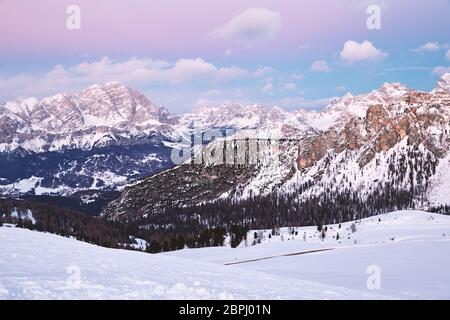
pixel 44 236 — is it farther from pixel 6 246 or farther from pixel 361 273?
pixel 361 273

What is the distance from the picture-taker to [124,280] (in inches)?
682

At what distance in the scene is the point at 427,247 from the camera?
1567 inches

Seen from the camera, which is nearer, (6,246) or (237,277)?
(237,277)

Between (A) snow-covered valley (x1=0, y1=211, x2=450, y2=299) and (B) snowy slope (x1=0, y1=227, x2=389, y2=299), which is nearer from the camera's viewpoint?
(B) snowy slope (x1=0, y1=227, x2=389, y2=299)

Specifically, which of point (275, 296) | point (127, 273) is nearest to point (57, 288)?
point (127, 273)

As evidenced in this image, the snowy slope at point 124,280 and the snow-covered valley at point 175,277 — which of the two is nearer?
the snowy slope at point 124,280

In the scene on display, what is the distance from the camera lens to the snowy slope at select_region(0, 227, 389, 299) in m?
15.2

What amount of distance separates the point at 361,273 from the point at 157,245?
157 metres

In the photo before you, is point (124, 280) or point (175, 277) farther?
point (175, 277)

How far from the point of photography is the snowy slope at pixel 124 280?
49.8 feet

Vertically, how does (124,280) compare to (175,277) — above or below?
above

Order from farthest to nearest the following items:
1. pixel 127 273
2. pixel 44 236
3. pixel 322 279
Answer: pixel 44 236
pixel 322 279
pixel 127 273

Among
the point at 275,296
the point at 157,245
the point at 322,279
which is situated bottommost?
the point at 157,245
